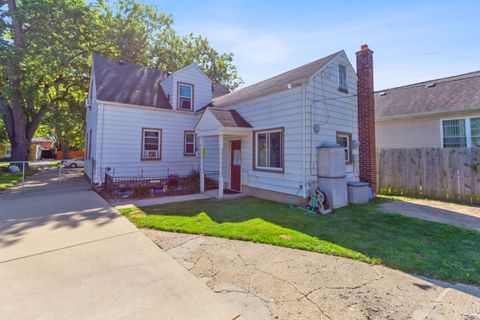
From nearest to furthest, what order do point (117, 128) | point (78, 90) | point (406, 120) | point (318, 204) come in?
point (318, 204) < point (117, 128) < point (406, 120) < point (78, 90)

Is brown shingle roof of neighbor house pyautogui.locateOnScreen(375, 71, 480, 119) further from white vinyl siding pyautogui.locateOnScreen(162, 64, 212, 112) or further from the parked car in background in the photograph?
the parked car in background

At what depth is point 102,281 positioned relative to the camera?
300 centimetres

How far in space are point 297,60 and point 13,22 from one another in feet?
66.9

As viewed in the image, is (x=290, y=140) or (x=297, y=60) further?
(x=297, y=60)

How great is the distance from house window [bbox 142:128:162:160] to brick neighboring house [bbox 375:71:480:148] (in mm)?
11981

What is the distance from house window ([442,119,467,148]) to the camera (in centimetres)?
1078

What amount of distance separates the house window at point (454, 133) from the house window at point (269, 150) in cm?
955

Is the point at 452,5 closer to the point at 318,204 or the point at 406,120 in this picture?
the point at 318,204

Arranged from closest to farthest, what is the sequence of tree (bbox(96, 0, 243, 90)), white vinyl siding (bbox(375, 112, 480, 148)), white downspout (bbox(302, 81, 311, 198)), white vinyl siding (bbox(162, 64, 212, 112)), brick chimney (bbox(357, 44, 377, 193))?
1. white downspout (bbox(302, 81, 311, 198))
2. brick chimney (bbox(357, 44, 377, 193))
3. white vinyl siding (bbox(375, 112, 480, 148))
4. white vinyl siding (bbox(162, 64, 212, 112))
5. tree (bbox(96, 0, 243, 90))

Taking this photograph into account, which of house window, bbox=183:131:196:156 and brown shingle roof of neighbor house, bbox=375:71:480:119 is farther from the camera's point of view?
house window, bbox=183:131:196:156

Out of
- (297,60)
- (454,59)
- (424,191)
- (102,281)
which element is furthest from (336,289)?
(297,60)

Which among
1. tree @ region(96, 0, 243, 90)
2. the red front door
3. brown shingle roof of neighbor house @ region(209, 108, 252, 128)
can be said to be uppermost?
tree @ region(96, 0, 243, 90)

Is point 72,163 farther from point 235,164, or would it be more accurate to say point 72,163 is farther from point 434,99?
point 434,99

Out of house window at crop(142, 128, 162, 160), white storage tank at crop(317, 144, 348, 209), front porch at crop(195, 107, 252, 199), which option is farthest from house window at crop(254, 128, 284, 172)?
house window at crop(142, 128, 162, 160)
